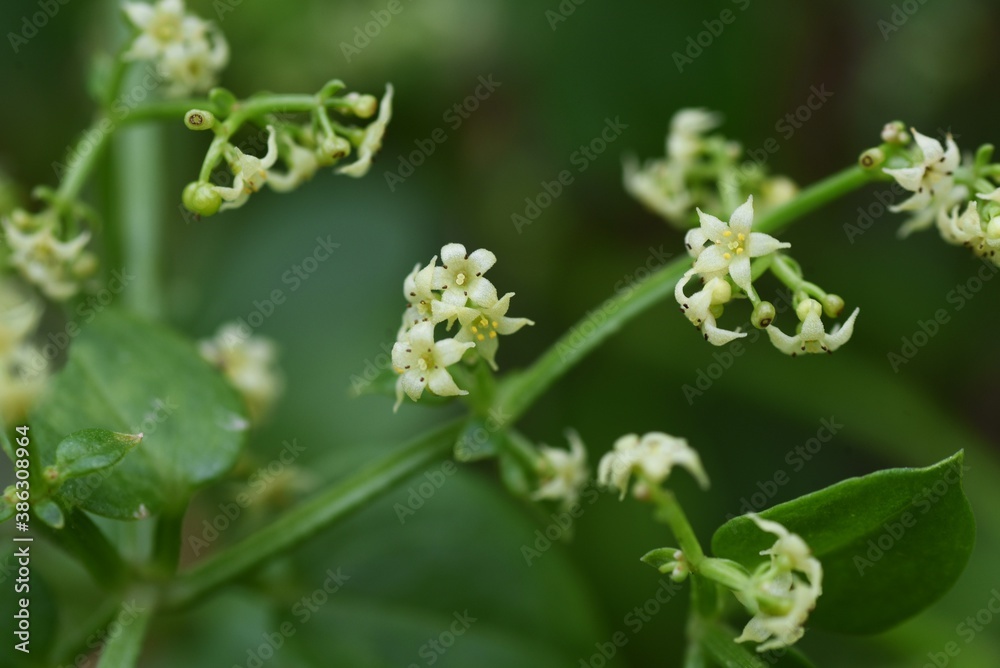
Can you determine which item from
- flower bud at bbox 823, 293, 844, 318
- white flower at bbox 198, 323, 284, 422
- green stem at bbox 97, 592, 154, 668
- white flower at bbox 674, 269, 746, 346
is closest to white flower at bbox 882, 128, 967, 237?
flower bud at bbox 823, 293, 844, 318

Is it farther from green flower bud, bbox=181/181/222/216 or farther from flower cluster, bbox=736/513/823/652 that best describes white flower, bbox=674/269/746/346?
green flower bud, bbox=181/181/222/216

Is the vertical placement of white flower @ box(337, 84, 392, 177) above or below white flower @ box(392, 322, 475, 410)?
above

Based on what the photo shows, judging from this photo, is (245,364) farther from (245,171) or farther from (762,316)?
(762,316)

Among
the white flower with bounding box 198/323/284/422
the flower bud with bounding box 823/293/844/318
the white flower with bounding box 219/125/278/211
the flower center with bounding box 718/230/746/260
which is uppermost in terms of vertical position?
the flower center with bounding box 718/230/746/260

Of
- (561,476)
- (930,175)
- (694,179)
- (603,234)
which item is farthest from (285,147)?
(603,234)

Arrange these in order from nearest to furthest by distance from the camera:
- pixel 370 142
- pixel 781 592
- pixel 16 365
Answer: pixel 781 592 → pixel 370 142 → pixel 16 365
